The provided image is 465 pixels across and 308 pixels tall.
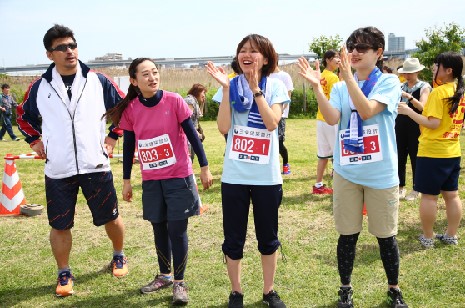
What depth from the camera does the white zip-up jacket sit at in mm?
3611

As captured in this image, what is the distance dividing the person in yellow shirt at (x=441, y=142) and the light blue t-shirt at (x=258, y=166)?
165 centimetres

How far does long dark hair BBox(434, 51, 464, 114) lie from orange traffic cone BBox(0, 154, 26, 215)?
5.37 meters

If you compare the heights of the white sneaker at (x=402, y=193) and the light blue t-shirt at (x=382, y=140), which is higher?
the light blue t-shirt at (x=382, y=140)

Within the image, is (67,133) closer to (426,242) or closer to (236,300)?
(236,300)

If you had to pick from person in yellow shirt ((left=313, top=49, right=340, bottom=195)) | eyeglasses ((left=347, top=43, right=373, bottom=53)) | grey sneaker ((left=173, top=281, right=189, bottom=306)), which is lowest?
grey sneaker ((left=173, top=281, right=189, bottom=306))

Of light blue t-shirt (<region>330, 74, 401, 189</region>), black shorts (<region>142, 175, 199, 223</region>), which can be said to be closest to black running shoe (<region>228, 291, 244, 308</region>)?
black shorts (<region>142, 175, 199, 223</region>)

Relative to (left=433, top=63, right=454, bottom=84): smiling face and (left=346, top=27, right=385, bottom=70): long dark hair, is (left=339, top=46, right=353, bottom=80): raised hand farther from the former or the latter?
(left=433, top=63, right=454, bottom=84): smiling face

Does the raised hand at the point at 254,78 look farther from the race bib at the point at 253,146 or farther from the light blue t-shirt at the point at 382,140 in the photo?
the light blue t-shirt at the point at 382,140

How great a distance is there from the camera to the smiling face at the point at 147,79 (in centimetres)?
340

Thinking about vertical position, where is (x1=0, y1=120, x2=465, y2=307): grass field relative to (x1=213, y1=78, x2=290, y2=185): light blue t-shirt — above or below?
below

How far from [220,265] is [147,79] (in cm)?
183

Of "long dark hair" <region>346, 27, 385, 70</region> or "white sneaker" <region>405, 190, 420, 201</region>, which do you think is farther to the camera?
"white sneaker" <region>405, 190, 420, 201</region>

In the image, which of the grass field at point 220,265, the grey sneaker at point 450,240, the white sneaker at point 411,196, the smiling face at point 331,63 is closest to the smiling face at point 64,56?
the grass field at point 220,265

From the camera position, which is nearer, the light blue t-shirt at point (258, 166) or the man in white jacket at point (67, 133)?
the light blue t-shirt at point (258, 166)
